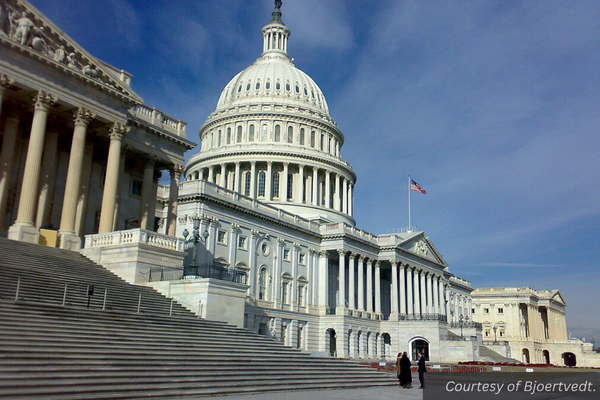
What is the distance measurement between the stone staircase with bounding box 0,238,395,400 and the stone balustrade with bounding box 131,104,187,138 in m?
14.1

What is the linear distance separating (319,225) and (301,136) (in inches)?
1010

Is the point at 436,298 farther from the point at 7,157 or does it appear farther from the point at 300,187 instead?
the point at 7,157

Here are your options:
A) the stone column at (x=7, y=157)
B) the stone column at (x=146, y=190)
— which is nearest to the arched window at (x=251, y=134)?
the stone column at (x=146, y=190)

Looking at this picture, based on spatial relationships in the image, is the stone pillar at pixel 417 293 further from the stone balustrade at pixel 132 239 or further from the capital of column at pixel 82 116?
the capital of column at pixel 82 116

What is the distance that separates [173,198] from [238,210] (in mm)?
16538

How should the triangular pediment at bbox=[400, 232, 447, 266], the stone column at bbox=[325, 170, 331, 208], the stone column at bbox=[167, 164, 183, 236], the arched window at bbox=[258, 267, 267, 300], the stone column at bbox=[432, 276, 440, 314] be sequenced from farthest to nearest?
1. the stone column at bbox=[325, 170, 331, 208]
2. the stone column at bbox=[432, 276, 440, 314]
3. the triangular pediment at bbox=[400, 232, 447, 266]
4. the arched window at bbox=[258, 267, 267, 300]
5. the stone column at bbox=[167, 164, 183, 236]

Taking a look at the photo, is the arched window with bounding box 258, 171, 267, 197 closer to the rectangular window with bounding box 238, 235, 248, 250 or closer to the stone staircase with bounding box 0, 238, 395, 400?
the rectangular window with bounding box 238, 235, 248, 250

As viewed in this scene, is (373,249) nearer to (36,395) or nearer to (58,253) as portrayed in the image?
(58,253)

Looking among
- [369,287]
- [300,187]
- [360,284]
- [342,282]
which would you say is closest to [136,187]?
[342,282]

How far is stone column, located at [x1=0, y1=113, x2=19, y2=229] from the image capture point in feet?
116

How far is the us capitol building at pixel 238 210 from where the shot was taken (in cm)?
3488

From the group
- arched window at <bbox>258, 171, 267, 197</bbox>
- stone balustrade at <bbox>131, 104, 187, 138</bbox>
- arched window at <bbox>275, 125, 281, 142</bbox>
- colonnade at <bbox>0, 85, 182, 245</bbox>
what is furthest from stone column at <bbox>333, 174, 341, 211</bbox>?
colonnade at <bbox>0, 85, 182, 245</bbox>

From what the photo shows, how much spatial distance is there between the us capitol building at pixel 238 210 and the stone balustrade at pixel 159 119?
0.41 feet

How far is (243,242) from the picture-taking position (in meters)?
62.9
